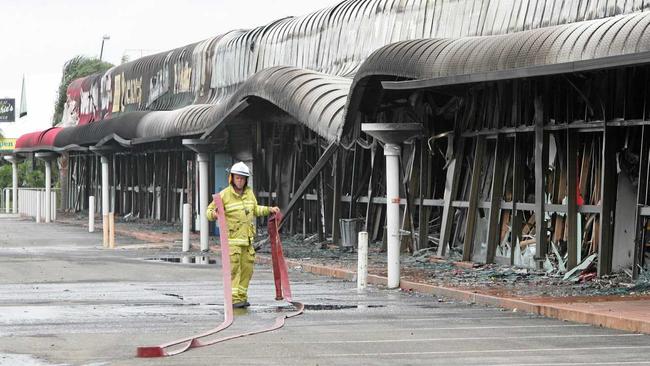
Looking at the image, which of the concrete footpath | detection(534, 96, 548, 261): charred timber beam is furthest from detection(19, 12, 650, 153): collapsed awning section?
the concrete footpath

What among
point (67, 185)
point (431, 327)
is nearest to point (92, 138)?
point (67, 185)

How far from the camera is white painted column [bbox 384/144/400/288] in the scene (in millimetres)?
19641

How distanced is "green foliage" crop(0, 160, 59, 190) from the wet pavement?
52.3m

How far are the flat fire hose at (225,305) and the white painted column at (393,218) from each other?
8.23ft

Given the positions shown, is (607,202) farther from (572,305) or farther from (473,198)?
(473,198)

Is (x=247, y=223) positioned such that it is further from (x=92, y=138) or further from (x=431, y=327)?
(x=92, y=138)

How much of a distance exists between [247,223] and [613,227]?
18.3ft

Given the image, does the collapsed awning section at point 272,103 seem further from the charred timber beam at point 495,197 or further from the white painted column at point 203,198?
the charred timber beam at point 495,197

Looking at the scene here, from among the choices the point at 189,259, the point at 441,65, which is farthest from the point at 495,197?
the point at 189,259

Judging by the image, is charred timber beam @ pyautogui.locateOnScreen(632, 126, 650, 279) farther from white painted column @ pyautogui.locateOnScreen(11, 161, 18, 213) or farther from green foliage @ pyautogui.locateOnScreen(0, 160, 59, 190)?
green foliage @ pyautogui.locateOnScreen(0, 160, 59, 190)

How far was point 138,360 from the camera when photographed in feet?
37.0

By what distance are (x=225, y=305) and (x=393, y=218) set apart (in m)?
5.45

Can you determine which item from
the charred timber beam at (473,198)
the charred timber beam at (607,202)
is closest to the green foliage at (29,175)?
the charred timber beam at (473,198)

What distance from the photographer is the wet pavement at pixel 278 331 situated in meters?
11.6
